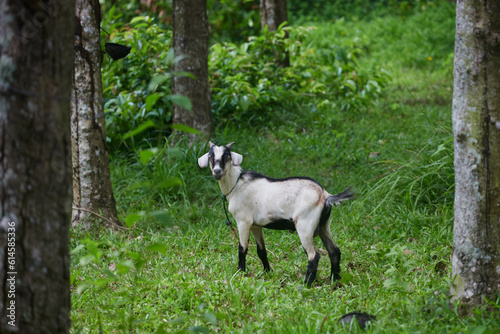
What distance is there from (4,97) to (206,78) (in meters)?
4.64

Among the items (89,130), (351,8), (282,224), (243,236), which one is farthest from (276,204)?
(351,8)

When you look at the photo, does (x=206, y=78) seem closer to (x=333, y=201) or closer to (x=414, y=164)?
(x=414, y=164)

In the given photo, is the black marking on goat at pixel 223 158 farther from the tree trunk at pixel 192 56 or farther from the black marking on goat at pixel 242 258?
the tree trunk at pixel 192 56

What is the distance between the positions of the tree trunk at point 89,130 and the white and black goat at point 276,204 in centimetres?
140

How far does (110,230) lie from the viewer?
194 inches

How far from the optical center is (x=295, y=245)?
4.89 m

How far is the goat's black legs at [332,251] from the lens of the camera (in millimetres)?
3977

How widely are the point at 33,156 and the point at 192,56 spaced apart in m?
4.48

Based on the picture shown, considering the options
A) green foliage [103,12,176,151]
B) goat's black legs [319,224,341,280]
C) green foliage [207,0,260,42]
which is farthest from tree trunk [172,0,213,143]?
green foliage [207,0,260,42]

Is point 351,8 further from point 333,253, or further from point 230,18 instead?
point 333,253

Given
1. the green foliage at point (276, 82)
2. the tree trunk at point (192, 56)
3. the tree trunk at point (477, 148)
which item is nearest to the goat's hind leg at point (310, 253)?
the tree trunk at point (477, 148)

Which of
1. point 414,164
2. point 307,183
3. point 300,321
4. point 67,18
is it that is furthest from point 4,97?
point 414,164

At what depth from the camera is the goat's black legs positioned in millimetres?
3977

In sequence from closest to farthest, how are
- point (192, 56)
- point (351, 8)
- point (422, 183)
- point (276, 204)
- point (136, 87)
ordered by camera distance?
point (276, 204) → point (422, 183) → point (192, 56) → point (136, 87) → point (351, 8)
